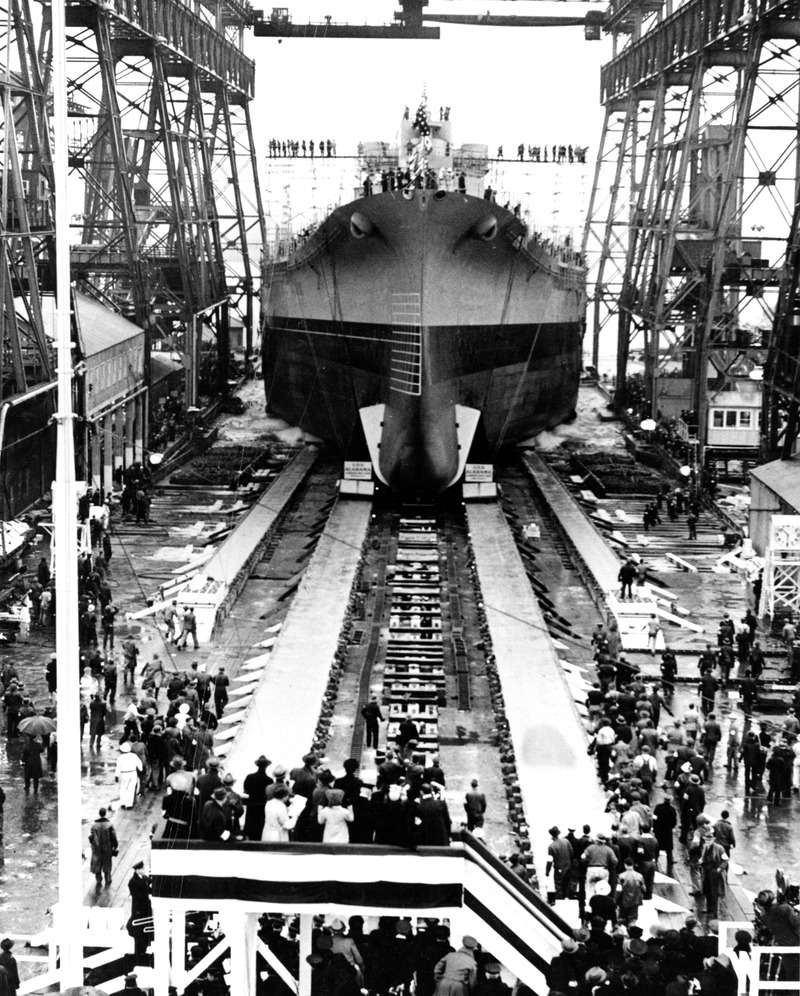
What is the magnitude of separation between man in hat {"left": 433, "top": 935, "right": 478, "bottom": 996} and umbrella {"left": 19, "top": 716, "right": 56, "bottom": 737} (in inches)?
319

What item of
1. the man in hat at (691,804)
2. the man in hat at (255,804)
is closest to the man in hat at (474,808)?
the man in hat at (691,804)

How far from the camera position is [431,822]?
11.3m

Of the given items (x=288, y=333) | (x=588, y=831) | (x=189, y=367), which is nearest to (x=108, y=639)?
(x=588, y=831)

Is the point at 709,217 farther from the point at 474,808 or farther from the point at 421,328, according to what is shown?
the point at 474,808

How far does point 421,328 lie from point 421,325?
0.06m

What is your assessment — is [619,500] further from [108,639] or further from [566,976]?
[566,976]

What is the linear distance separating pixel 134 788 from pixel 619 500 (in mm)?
21605

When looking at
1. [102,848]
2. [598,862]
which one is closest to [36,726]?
[102,848]

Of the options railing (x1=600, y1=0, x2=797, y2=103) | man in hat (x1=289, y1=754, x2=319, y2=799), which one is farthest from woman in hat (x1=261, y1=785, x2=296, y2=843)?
railing (x1=600, y1=0, x2=797, y2=103)

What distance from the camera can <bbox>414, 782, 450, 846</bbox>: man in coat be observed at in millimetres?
11291

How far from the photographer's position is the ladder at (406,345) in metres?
31.2

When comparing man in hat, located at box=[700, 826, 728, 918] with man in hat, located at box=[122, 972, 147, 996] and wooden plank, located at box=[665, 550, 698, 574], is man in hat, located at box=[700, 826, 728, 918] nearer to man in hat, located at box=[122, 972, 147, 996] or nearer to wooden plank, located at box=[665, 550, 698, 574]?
man in hat, located at box=[122, 972, 147, 996]

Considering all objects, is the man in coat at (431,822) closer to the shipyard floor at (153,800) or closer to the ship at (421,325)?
the shipyard floor at (153,800)

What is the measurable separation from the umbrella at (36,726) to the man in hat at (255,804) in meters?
6.41
